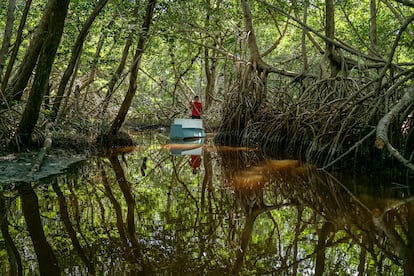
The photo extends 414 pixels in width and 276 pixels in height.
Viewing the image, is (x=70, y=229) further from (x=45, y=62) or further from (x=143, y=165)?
(x=143, y=165)

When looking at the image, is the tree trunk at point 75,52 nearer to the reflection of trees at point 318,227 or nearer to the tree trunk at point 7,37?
the tree trunk at point 7,37

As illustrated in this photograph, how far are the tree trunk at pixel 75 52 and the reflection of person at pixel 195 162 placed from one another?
2604 mm

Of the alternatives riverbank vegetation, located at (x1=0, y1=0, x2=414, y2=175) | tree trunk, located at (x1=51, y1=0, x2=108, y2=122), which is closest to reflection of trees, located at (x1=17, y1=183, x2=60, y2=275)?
riverbank vegetation, located at (x1=0, y1=0, x2=414, y2=175)

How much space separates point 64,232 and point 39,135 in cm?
402

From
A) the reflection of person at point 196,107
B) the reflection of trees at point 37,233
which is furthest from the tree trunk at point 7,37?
the reflection of person at point 196,107

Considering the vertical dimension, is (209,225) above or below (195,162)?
below

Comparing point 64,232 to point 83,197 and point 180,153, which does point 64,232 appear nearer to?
point 83,197

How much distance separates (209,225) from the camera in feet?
9.60

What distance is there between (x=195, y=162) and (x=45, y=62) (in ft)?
8.35

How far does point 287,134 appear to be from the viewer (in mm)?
7523

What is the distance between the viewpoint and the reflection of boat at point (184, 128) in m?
11.1

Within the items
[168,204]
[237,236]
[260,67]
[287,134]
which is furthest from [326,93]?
[237,236]

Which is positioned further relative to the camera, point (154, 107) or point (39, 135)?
point (154, 107)

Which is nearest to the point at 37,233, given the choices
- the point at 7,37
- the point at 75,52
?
the point at 7,37
